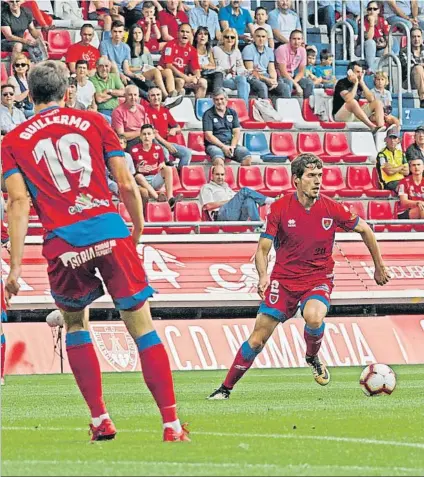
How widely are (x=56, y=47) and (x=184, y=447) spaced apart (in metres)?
15.9

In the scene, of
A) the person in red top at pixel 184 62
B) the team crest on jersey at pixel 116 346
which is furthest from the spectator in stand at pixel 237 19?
the team crest on jersey at pixel 116 346

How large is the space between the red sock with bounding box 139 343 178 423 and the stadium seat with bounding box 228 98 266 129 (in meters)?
15.3

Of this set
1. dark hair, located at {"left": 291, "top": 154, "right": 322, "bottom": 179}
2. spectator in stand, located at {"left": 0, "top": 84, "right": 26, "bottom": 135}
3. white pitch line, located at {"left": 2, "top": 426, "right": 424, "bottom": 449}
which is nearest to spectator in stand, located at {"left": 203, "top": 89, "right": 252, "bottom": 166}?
spectator in stand, located at {"left": 0, "top": 84, "right": 26, "bottom": 135}

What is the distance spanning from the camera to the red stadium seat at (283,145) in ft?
75.0

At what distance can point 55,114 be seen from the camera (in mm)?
7766

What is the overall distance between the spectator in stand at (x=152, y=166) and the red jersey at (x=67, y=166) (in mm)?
12240

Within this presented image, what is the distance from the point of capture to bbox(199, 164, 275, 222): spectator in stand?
1958cm

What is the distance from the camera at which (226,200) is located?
787 inches

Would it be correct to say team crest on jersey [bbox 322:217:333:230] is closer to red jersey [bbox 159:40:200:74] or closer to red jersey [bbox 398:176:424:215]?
red jersey [bbox 398:176:424:215]

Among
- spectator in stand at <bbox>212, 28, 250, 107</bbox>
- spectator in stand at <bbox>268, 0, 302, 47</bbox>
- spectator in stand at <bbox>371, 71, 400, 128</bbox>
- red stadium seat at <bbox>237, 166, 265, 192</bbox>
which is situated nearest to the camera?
red stadium seat at <bbox>237, 166, 265, 192</bbox>

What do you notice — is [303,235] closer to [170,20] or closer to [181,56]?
[181,56]

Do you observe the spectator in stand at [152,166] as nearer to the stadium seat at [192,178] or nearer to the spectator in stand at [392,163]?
the stadium seat at [192,178]

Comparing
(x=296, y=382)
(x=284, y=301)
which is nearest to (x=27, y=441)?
(x=284, y=301)

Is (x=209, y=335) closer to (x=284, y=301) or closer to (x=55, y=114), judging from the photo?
(x=284, y=301)
